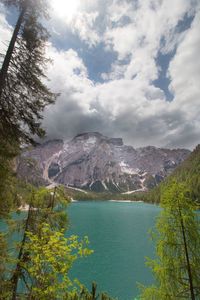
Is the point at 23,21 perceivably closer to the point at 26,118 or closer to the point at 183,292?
the point at 26,118

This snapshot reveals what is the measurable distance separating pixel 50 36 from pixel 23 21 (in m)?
1.56

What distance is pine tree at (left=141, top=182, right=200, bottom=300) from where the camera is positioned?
10867 millimetres

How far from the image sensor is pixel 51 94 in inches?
440

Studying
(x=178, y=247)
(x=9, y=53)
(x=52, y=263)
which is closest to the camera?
(x=52, y=263)

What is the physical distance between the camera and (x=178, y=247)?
442 inches

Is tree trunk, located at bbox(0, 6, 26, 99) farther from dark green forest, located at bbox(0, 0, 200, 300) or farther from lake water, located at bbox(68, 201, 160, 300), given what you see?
lake water, located at bbox(68, 201, 160, 300)

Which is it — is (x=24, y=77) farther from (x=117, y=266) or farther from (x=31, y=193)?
(x=117, y=266)

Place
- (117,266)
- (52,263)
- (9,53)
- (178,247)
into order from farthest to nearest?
1. (117,266)
2. (178,247)
3. (9,53)
4. (52,263)

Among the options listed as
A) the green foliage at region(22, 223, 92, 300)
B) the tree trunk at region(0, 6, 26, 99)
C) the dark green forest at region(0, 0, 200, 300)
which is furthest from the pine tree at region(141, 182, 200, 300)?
the tree trunk at region(0, 6, 26, 99)

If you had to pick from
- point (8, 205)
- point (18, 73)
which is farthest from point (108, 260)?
point (18, 73)

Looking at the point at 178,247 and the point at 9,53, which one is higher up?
the point at 9,53

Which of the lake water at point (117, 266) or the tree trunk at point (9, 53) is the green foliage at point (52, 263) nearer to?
the tree trunk at point (9, 53)

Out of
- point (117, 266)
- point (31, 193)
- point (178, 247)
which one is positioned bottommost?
point (117, 266)

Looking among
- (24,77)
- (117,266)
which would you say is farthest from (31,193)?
(117,266)
